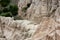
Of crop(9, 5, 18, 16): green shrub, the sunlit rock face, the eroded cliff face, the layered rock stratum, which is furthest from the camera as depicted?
crop(9, 5, 18, 16): green shrub

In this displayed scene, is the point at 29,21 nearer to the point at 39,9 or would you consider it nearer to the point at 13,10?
the point at 39,9

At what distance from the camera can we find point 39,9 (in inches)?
518

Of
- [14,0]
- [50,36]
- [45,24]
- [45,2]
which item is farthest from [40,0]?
[14,0]

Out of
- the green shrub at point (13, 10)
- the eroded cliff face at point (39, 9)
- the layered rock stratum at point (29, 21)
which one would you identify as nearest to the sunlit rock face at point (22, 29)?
→ the layered rock stratum at point (29, 21)

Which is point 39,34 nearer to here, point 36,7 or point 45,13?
point 45,13

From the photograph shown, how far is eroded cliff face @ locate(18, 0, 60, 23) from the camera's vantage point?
12163mm

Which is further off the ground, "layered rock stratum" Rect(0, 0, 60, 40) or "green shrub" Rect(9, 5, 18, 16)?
"layered rock stratum" Rect(0, 0, 60, 40)

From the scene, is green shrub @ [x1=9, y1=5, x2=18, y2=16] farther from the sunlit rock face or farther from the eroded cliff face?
the sunlit rock face

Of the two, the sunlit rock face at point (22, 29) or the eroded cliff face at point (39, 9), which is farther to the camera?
the eroded cliff face at point (39, 9)

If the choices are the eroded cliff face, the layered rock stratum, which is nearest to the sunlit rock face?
the layered rock stratum

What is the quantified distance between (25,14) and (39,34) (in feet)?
30.4

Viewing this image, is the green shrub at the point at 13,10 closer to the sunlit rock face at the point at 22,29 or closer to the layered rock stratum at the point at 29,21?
the layered rock stratum at the point at 29,21

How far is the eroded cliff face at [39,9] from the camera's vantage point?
12163 millimetres

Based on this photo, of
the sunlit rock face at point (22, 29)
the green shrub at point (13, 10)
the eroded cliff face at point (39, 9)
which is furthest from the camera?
the green shrub at point (13, 10)
